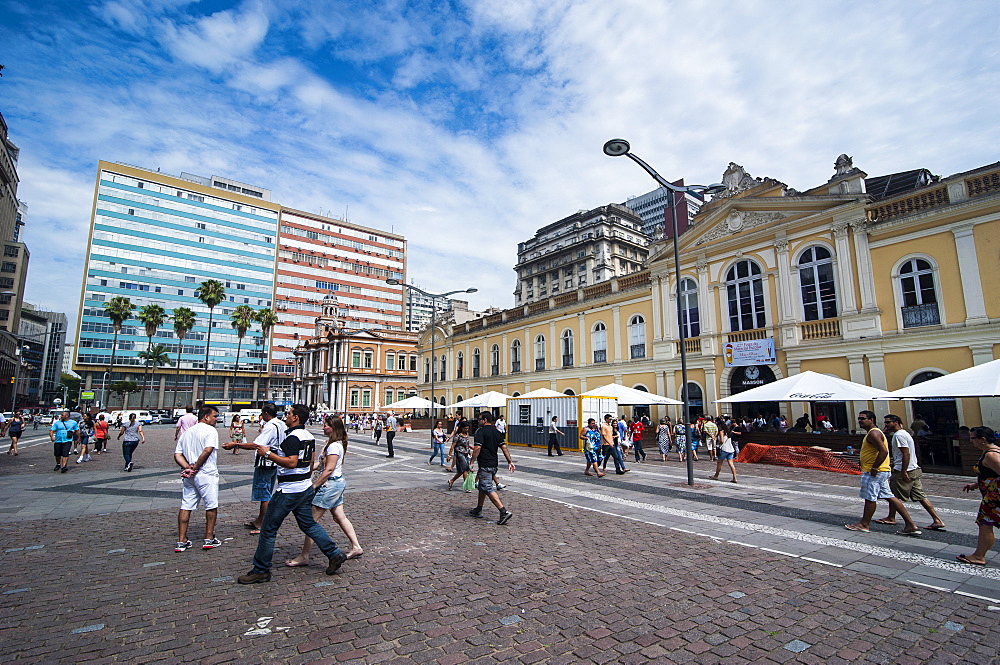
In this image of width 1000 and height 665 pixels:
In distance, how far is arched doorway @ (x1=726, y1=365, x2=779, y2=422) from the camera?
23.1 metres

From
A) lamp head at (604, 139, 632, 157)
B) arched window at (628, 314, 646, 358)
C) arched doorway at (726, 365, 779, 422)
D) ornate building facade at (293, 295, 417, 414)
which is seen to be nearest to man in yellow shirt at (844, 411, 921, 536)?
lamp head at (604, 139, 632, 157)

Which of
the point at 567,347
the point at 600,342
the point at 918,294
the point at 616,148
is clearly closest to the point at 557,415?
the point at 600,342

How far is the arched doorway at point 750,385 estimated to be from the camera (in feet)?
75.8

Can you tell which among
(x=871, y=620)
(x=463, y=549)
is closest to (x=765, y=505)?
(x=871, y=620)

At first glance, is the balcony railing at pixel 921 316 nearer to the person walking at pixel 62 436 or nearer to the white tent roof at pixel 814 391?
the white tent roof at pixel 814 391

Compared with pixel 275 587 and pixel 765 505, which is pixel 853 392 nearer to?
pixel 765 505

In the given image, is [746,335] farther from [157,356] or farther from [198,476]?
[157,356]

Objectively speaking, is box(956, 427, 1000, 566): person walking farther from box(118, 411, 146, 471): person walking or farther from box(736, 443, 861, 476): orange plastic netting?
box(118, 411, 146, 471): person walking

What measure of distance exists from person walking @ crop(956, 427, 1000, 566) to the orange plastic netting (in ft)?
33.7

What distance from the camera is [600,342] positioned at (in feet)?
104

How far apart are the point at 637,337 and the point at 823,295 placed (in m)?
10.0

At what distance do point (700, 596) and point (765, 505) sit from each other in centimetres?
575

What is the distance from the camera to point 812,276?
866 inches

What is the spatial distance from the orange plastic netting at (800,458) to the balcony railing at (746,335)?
642 centimetres
